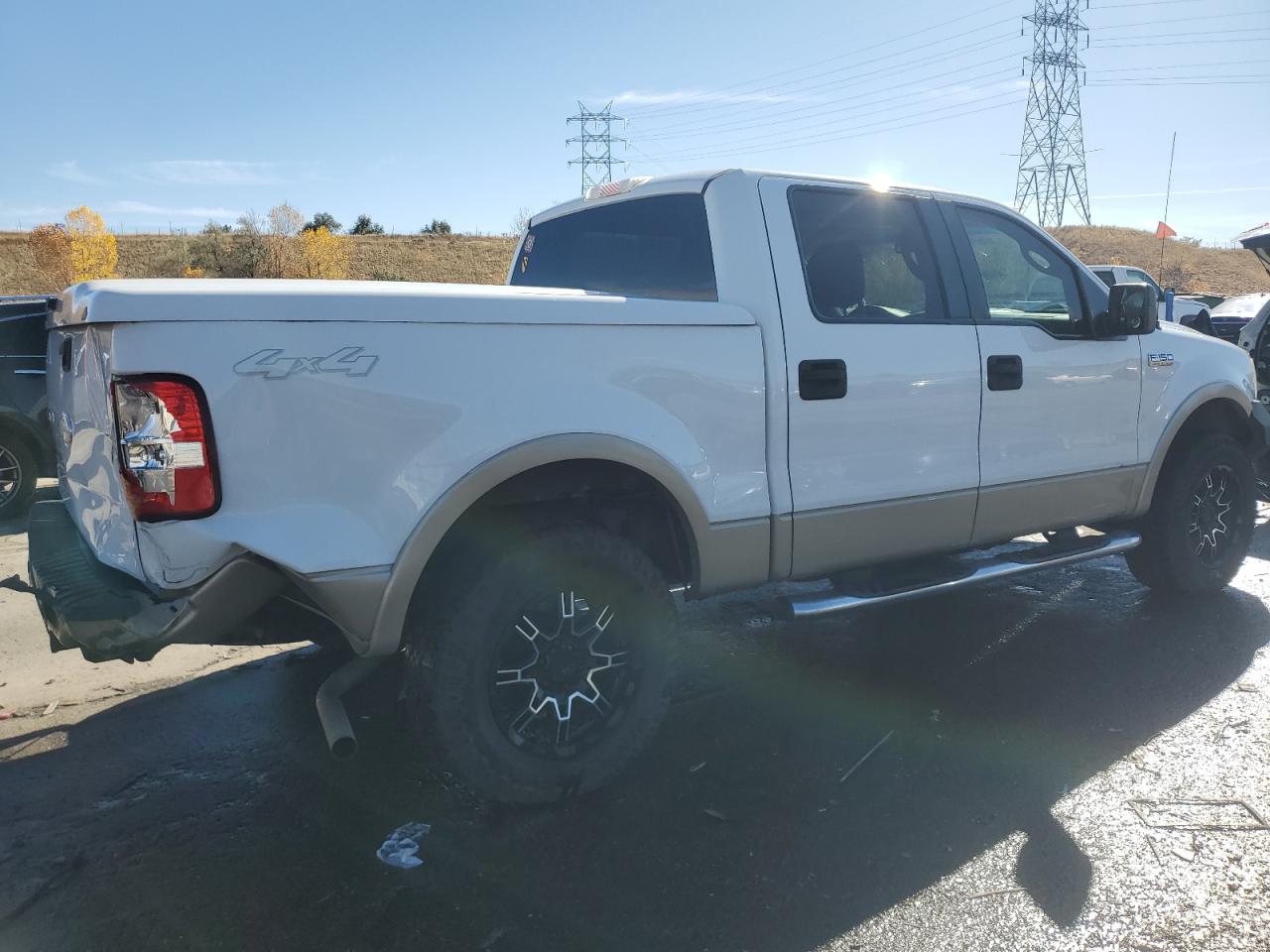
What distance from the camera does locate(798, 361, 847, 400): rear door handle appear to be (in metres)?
3.43

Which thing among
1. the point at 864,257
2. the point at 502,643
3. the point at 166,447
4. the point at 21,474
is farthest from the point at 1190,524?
the point at 21,474

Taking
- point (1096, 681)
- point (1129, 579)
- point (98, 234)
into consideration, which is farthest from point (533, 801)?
point (98, 234)

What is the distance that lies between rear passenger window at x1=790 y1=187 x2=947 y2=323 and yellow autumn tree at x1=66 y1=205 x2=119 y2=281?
70611mm

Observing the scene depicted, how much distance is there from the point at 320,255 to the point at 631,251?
2602 inches

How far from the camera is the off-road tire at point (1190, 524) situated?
5.00 metres

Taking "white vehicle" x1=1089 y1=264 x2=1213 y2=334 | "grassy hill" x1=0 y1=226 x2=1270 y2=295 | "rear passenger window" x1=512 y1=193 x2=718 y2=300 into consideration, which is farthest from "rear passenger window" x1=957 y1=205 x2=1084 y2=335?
"grassy hill" x1=0 y1=226 x2=1270 y2=295

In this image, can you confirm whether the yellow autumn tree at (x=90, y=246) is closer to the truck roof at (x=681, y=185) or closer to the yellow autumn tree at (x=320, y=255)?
the yellow autumn tree at (x=320, y=255)

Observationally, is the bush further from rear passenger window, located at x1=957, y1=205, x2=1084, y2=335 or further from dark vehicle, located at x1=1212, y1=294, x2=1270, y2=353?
rear passenger window, located at x1=957, y1=205, x2=1084, y2=335

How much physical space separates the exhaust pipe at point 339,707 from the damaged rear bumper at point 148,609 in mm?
334

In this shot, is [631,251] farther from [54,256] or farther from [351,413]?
[54,256]

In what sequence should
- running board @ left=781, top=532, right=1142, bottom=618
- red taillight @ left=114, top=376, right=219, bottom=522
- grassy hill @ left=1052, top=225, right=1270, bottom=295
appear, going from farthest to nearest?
grassy hill @ left=1052, top=225, right=1270, bottom=295
running board @ left=781, top=532, right=1142, bottom=618
red taillight @ left=114, top=376, right=219, bottom=522

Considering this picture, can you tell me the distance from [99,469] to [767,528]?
7.10ft

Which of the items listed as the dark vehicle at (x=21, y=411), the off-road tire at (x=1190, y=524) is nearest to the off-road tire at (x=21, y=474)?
the dark vehicle at (x=21, y=411)

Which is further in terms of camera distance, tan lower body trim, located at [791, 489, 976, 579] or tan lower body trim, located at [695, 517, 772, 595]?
tan lower body trim, located at [791, 489, 976, 579]
